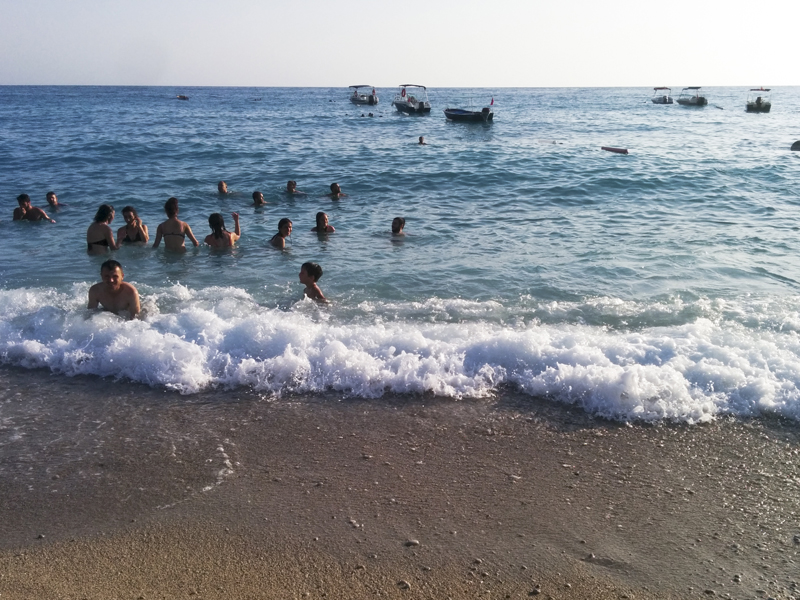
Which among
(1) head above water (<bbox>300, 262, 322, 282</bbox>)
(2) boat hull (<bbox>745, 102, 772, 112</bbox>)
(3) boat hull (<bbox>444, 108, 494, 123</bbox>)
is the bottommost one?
(1) head above water (<bbox>300, 262, 322, 282</bbox>)

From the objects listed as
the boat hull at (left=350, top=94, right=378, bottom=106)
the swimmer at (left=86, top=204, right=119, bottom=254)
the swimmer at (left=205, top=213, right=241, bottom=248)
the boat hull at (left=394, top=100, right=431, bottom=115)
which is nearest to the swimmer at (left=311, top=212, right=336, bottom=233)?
the swimmer at (left=205, top=213, right=241, bottom=248)

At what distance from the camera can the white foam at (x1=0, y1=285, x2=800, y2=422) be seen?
5477 mm

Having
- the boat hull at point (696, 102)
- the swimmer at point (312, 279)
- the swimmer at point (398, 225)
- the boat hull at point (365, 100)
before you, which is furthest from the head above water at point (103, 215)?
the boat hull at point (696, 102)

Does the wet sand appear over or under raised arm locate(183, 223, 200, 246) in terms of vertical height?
under

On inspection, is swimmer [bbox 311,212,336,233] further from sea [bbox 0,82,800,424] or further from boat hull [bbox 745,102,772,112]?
boat hull [bbox 745,102,772,112]

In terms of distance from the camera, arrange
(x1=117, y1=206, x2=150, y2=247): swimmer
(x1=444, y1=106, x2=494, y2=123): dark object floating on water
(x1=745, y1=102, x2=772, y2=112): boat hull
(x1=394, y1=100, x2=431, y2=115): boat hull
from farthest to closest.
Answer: (x1=745, y1=102, x2=772, y2=112): boat hull < (x1=394, y1=100, x2=431, y2=115): boat hull < (x1=444, y1=106, x2=494, y2=123): dark object floating on water < (x1=117, y1=206, x2=150, y2=247): swimmer

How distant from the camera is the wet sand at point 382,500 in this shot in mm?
3480

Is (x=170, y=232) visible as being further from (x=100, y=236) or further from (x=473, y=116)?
(x=473, y=116)

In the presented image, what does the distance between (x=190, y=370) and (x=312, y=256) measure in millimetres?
4962

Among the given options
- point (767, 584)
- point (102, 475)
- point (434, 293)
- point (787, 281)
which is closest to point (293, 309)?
point (434, 293)

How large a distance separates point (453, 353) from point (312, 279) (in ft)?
8.72

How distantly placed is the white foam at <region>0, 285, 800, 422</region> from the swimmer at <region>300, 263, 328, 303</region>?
0.55 m

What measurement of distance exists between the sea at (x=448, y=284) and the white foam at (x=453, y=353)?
24 millimetres

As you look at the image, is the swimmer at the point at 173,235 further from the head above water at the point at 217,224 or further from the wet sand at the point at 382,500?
the wet sand at the point at 382,500
